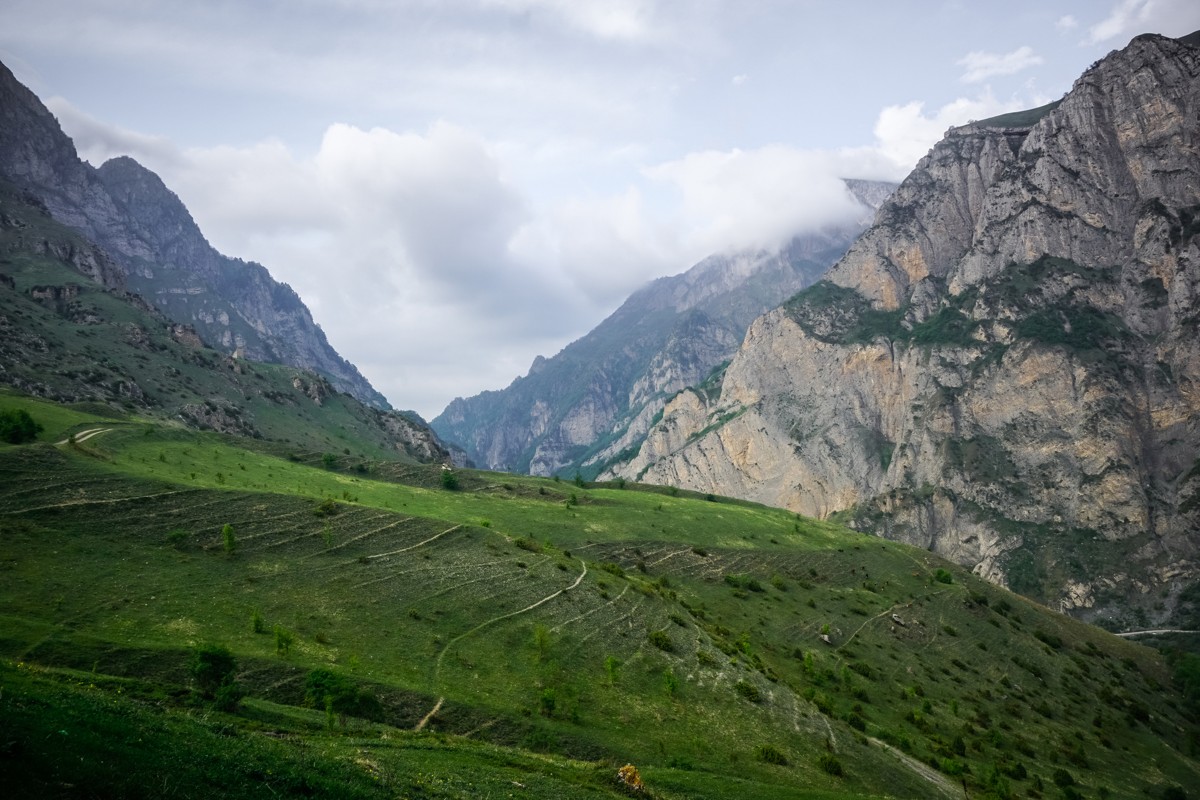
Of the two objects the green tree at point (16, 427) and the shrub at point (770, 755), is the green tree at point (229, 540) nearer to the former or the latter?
the green tree at point (16, 427)

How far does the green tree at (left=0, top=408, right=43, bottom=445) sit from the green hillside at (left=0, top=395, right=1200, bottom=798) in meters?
2.22

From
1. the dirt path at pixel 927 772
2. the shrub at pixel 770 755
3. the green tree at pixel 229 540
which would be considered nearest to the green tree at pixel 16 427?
the green tree at pixel 229 540

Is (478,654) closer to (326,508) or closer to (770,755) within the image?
(770,755)

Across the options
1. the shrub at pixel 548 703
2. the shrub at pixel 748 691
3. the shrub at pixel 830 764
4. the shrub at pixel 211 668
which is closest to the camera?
the shrub at pixel 211 668

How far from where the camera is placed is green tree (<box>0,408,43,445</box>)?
183 feet

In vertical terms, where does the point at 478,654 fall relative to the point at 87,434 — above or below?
below

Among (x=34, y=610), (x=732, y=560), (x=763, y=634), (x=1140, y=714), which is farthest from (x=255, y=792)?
(x=1140, y=714)

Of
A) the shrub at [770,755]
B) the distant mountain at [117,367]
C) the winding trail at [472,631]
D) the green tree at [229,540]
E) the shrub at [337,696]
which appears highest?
the distant mountain at [117,367]

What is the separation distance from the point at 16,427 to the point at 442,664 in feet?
151

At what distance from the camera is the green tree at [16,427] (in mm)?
55781

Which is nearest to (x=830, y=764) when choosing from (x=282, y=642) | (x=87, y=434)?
(x=282, y=642)

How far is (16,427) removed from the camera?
5653 cm

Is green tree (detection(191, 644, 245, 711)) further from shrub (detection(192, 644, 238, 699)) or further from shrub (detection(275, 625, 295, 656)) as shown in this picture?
shrub (detection(275, 625, 295, 656))

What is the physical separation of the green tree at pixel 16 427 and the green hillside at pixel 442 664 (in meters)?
2.22
